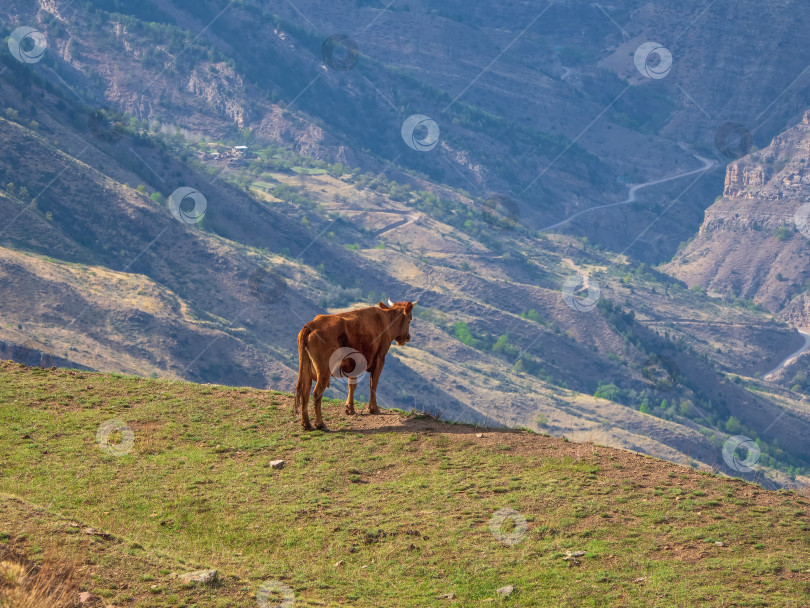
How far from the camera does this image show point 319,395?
62.1 feet

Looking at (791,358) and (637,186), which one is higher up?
(637,186)

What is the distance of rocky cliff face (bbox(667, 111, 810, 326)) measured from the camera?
460ft

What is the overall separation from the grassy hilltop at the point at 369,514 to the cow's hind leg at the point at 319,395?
1.49 ft

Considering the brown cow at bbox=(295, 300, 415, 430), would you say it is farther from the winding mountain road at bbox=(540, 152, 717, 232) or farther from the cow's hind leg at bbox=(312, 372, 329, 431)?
the winding mountain road at bbox=(540, 152, 717, 232)

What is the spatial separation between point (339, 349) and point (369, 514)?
405cm

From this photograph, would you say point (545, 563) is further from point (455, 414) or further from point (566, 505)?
point (455, 414)

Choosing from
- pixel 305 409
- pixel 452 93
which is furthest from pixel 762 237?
pixel 305 409

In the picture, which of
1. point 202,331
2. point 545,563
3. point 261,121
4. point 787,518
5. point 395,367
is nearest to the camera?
point 545,563

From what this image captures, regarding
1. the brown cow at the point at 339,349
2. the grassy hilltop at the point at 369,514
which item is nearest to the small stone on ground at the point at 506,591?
the grassy hilltop at the point at 369,514

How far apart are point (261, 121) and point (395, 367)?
79.5m

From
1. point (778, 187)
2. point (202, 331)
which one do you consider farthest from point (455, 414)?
point (778, 187)

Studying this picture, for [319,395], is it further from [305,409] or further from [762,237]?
[762,237]

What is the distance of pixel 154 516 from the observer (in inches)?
624

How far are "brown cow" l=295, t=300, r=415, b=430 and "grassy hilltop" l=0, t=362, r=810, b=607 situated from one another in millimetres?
792
